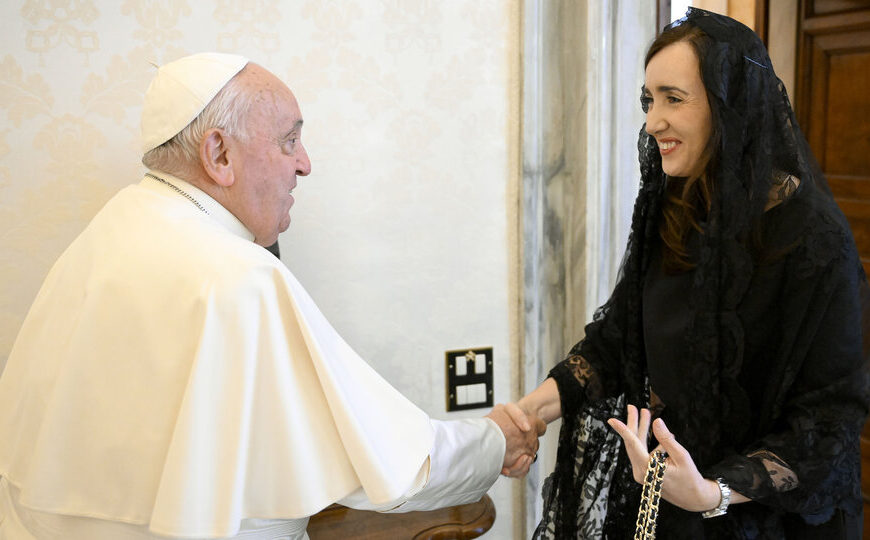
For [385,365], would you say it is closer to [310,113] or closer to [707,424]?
[310,113]

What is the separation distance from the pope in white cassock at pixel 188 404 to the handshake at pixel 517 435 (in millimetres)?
357

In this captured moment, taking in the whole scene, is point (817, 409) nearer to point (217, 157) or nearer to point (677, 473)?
point (677, 473)

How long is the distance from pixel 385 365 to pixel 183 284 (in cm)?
111

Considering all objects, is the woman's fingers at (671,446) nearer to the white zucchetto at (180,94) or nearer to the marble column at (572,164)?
the marble column at (572,164)

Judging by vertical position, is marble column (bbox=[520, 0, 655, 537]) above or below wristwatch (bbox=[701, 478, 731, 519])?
above

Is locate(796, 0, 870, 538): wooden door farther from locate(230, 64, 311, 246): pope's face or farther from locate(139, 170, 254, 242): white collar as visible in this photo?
locate(139, 170, 254, 242): white collar

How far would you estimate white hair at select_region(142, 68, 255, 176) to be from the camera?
1768mm

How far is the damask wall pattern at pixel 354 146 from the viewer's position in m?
2.18

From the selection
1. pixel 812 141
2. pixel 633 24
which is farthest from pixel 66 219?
pixel 812 141

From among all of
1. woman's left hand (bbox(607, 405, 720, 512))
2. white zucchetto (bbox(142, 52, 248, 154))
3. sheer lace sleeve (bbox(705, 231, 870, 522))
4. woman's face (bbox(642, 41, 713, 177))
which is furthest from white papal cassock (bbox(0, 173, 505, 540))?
woman's face (bbox(642, 41, 713, 177))

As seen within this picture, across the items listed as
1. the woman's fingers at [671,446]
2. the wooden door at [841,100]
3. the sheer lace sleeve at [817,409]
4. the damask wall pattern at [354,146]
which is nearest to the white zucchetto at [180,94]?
the damask wall pattern at [354,146]

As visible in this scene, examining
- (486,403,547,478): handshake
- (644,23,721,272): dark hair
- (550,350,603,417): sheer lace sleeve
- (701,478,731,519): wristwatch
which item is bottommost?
(486,403,547,478): handshake

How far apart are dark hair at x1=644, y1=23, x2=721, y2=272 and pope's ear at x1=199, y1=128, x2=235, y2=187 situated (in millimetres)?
956

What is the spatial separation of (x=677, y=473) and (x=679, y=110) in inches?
29.5
